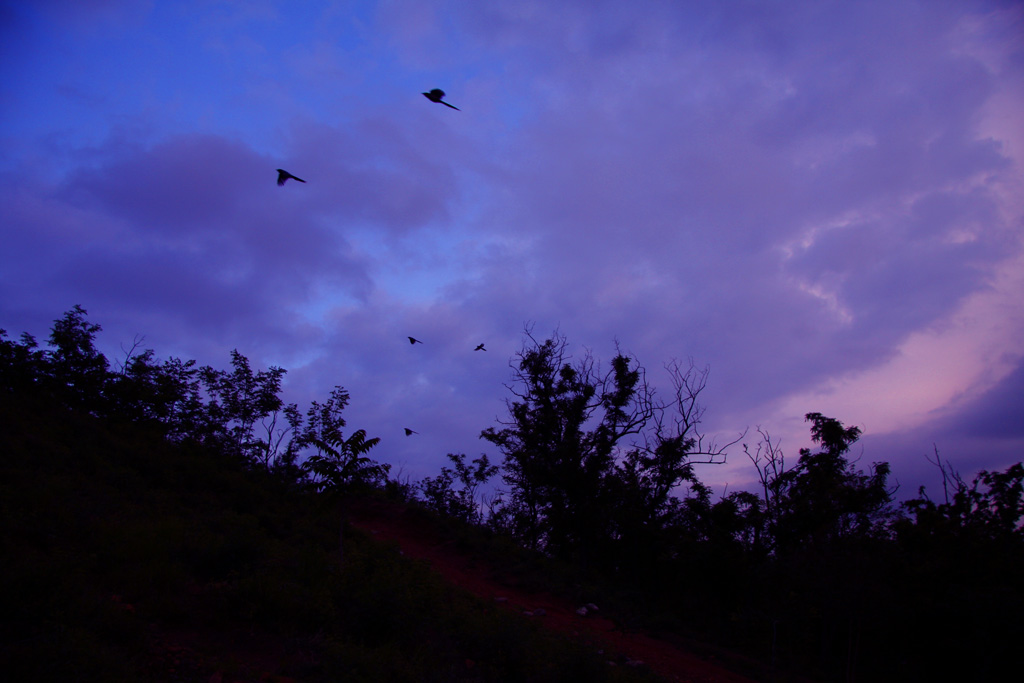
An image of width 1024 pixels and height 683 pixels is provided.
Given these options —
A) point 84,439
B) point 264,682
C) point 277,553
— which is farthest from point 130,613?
point 84,439

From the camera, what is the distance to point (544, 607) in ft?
54.0

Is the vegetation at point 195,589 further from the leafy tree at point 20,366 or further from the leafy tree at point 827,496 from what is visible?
the leafy tree at point 827,496

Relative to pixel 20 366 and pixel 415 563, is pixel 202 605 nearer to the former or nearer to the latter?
pixel 415 563

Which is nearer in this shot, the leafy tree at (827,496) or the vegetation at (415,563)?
the vegetation at (415,563)

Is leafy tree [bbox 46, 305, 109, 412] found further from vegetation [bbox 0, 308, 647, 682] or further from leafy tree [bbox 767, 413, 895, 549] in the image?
leafy tree [bbox 767, 413, 895, 549]

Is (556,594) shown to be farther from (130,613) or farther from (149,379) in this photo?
(149,379)

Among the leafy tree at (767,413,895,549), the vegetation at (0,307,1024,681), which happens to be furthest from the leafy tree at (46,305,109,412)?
the leafy tree at (767,413,895,549)

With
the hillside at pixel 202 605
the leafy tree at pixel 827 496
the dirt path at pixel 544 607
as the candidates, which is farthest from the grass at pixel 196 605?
the leafy tree at pixel 827 496

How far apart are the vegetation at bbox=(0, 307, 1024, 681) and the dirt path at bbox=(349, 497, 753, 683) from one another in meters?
1.00

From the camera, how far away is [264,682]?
7000mm

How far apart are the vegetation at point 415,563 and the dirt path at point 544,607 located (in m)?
1.00

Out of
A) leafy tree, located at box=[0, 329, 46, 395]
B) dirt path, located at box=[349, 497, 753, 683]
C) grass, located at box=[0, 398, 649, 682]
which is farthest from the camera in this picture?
leafy tree, located at box=[0, 329, 46, 395]

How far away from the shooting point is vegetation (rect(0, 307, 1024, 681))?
7906mm

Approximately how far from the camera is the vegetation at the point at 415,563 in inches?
311
